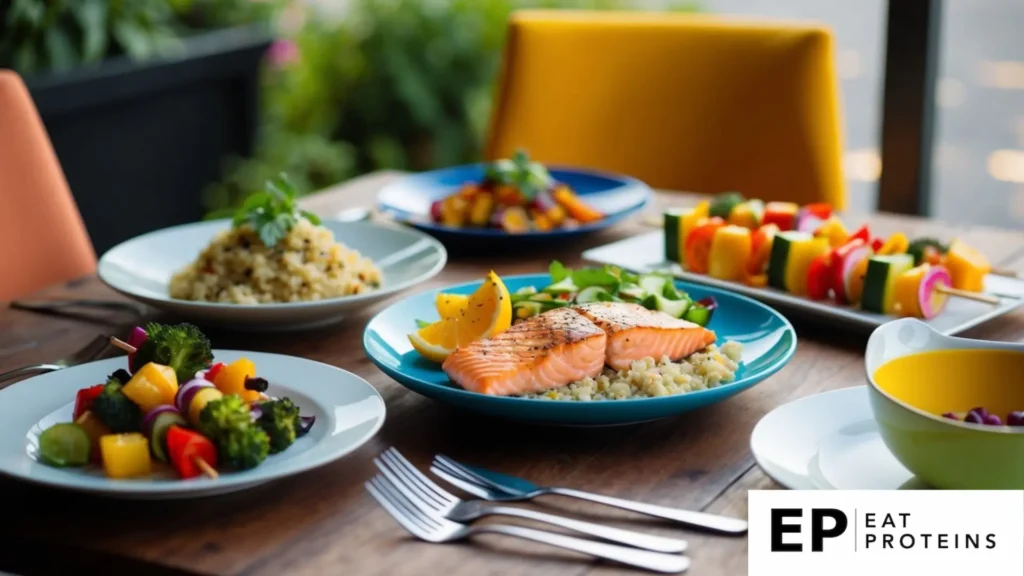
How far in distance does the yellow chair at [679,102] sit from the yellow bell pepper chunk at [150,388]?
5.87 feet

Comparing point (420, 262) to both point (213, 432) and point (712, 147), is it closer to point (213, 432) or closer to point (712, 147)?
point (213, 432)

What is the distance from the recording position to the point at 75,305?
1.71m

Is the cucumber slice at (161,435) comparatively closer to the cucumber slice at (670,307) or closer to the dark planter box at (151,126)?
the cucumber slice at (670,307)

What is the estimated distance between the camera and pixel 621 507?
103 centimetres

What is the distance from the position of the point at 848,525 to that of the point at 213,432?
21.5 inches

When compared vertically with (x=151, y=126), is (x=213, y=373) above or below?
above

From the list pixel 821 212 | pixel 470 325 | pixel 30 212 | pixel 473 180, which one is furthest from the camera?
pixel 473 180

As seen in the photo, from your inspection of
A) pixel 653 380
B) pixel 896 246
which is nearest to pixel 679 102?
pixel 896 246

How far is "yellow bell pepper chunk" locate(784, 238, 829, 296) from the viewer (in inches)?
64.7

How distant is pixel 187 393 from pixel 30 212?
1.25m

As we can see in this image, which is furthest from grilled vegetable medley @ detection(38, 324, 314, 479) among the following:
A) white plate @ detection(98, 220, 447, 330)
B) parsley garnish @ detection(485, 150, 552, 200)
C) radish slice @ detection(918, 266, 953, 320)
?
parsley garnish @ detection(485, 150, 552, 200)

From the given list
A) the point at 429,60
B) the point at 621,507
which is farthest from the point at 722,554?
the point at 429,60

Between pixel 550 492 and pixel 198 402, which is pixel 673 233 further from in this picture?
pixel 198 402

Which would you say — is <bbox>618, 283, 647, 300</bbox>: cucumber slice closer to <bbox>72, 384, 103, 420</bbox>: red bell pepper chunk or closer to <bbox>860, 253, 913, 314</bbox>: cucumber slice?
<bbox>860, 253, 913, 314</bbox>: cucumber slice
